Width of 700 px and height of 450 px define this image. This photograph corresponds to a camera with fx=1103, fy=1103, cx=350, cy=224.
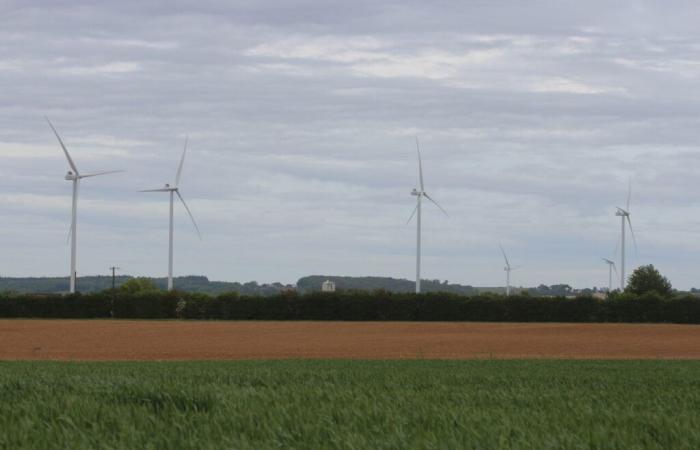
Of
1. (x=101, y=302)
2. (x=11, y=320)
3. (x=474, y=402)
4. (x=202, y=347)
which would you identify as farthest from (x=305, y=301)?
(x=474, y=402)

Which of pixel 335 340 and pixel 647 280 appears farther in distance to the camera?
pixel 647 280

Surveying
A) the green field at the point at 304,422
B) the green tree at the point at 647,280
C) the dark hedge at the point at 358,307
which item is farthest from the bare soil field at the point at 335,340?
the green tree at the point at 647,280

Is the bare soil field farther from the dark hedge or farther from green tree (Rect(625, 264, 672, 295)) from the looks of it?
green tree (Rect(625, 264, 672, 295))

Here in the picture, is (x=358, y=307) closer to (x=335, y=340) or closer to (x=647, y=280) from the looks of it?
(x=335, y=340)

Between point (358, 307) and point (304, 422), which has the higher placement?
point (358, 307)

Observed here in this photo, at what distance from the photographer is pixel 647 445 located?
762 centimetres

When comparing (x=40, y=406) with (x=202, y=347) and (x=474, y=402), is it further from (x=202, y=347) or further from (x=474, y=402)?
(x=202, y=347)

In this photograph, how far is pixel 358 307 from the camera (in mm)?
98625

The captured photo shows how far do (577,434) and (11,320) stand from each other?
92.0 metres

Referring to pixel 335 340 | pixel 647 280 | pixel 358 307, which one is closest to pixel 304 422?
pixel 335 340

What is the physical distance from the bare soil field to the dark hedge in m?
4.61

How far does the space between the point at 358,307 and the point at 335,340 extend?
84.3ft

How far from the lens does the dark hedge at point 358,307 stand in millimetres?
96062

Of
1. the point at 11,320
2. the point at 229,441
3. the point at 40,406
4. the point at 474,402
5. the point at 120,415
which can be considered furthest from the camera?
the point at 11,320
